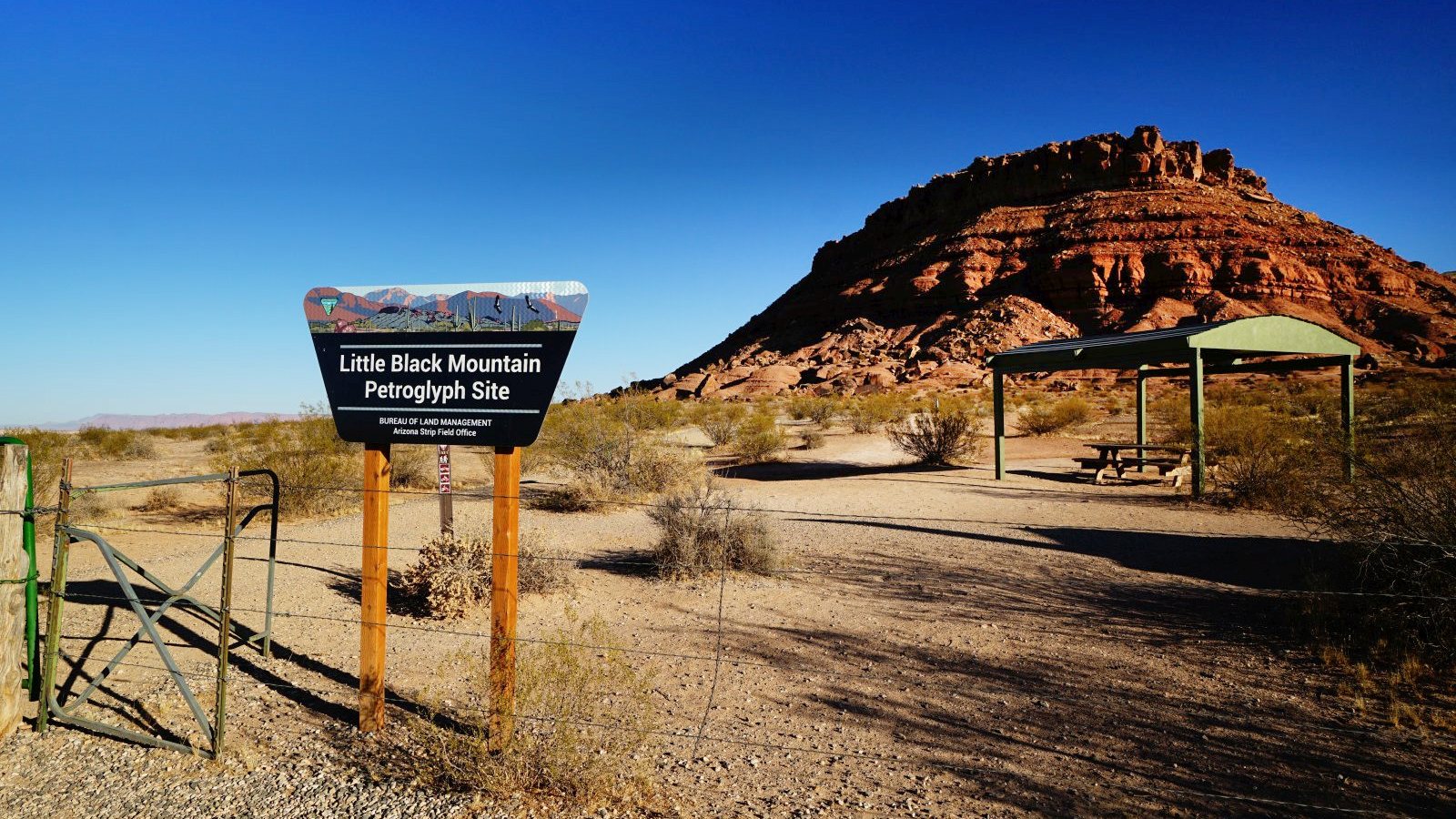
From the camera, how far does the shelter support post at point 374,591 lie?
4504 mm

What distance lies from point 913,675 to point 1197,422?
404 inches

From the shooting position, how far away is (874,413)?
108 feet

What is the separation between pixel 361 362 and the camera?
Result: 15.1 feet

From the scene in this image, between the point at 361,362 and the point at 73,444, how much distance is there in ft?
90.5

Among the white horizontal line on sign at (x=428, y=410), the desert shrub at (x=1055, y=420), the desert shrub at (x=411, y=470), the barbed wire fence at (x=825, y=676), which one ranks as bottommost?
the barbed wire fence at (x=825, y=676)

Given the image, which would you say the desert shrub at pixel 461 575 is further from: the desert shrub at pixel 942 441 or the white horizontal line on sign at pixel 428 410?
the desert shrub at pixel 942 441

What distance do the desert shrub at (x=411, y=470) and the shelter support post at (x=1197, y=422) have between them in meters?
14.4

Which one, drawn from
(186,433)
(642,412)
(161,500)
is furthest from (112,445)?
(642,412)

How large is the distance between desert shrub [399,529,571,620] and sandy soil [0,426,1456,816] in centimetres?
24

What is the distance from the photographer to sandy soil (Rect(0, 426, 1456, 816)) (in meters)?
3.89

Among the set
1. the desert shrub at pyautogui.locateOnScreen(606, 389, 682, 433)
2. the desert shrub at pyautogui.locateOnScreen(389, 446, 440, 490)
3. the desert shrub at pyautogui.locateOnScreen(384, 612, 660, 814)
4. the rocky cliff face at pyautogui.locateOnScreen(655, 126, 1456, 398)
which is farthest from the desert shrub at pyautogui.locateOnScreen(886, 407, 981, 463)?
the rocky cliff face at pyautogui.locateOnScreen(655, 126, 1456, 398)

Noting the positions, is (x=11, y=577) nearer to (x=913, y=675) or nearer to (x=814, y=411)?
(x=913, y=675)

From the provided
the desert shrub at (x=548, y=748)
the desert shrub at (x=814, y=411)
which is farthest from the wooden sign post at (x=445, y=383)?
the desert shrub at (x=814, y=411)

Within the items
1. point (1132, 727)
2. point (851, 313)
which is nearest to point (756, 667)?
point (1132, 727)
